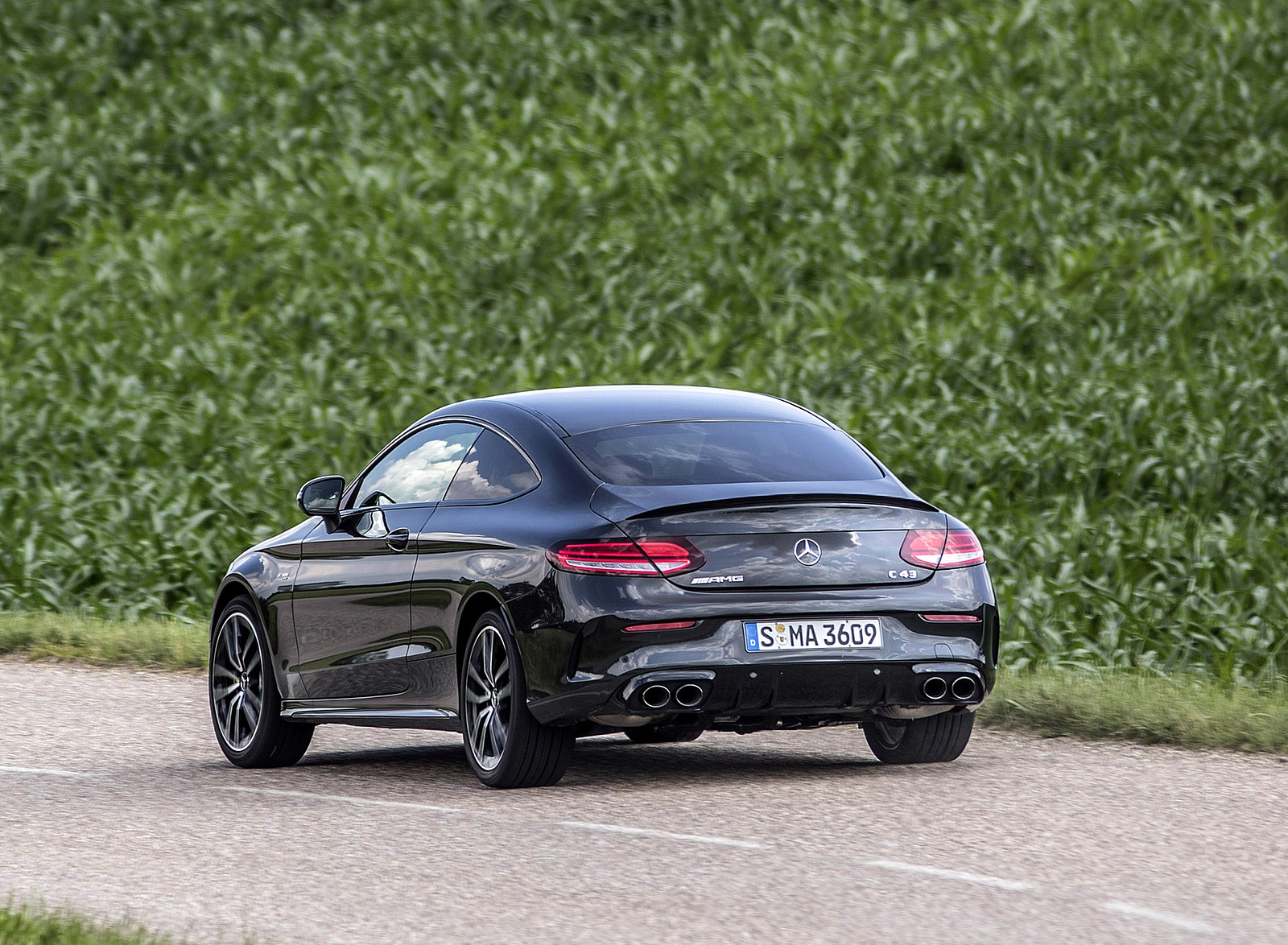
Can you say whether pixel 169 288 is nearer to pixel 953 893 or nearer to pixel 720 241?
pixel 720 241

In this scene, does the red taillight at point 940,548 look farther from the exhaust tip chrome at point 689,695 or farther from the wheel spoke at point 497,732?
the wheel spoke at point 497,732

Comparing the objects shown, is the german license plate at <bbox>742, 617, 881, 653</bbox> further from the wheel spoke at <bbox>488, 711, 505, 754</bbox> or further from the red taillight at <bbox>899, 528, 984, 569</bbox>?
the wheel spoke at <bbox>488, 711, 505, 754</bbox>

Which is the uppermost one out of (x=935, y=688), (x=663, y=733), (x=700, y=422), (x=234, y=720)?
(x=700, y=422)

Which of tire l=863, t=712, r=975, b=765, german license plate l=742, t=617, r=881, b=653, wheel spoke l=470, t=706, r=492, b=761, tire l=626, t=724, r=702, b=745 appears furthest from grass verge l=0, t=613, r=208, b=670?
german license plate l=742, t=617, r=881, b=653

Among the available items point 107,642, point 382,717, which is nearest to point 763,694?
point 382,717

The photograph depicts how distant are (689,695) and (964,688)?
114cm

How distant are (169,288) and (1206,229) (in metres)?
12.5

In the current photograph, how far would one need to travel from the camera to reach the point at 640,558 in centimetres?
731

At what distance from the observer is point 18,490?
17578 mm

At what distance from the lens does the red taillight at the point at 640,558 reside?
24.0 feet

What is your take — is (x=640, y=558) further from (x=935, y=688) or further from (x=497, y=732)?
(x=935, y=688)

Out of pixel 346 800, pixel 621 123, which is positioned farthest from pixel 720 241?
pixel 346 800

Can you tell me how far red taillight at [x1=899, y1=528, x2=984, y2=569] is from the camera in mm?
7649

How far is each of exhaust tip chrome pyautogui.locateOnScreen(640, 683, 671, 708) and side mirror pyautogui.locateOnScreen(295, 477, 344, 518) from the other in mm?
2255
